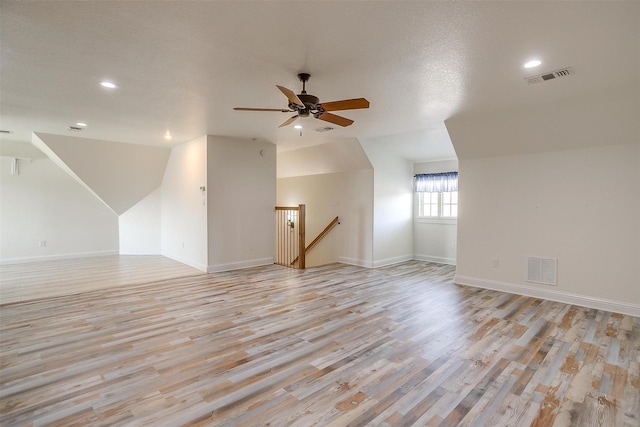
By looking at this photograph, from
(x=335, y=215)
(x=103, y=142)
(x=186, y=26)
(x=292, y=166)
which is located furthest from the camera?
(x=292, y=166)

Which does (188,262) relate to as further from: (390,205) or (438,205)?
(438,205)

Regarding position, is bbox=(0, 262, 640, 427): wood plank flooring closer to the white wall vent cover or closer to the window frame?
the white wall vent cover

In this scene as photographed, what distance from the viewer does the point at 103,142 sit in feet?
21.4

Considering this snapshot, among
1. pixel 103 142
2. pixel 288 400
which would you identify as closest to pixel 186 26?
pixel 288 400

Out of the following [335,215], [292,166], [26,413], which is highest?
[292,166]

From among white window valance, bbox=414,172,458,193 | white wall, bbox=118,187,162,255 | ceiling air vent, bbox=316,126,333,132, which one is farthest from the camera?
white wall, bbox=118,187,162,255

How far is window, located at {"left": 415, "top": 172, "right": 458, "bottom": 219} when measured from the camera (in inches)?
281

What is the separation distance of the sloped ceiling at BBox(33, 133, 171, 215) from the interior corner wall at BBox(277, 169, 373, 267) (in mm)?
3468

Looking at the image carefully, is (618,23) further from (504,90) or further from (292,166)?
(292,166)

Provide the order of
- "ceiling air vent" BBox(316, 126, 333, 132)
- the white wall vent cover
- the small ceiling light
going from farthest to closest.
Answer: "ceiling air vent" BBox(316, 126, 333, 132) → the white wall vent cover → the small ceiling light

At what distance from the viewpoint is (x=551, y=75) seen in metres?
3.06

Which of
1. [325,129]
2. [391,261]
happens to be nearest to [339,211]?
[391,261]

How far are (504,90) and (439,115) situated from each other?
41.6 inches

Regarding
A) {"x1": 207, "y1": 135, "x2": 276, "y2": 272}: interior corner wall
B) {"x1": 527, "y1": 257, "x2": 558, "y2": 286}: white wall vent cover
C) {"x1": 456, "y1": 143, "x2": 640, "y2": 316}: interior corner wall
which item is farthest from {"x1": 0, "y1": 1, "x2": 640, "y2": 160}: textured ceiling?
{"x1": 527, "y1": 257, "x2": 558, "y2": 286}: white wall vent cover
